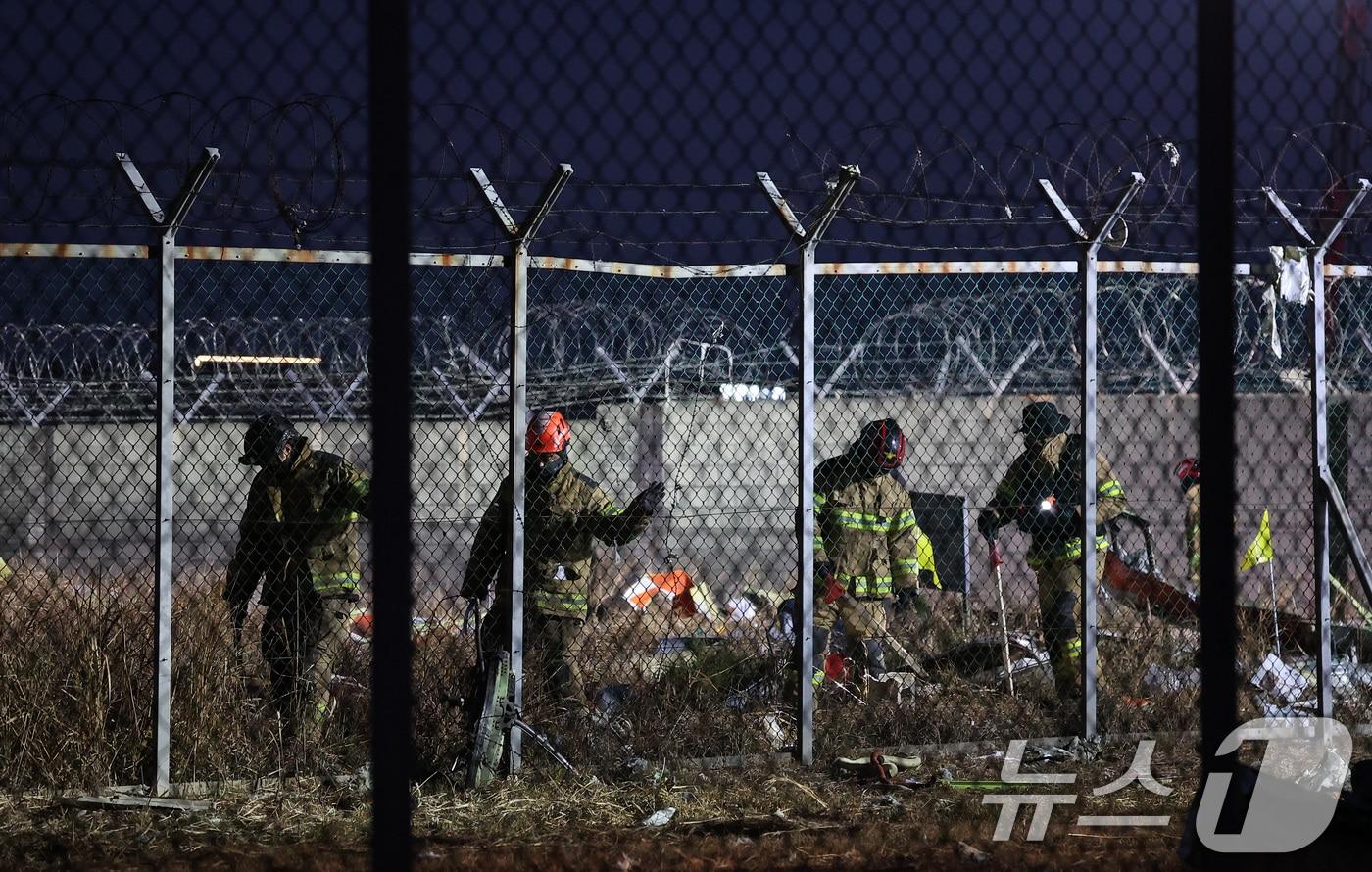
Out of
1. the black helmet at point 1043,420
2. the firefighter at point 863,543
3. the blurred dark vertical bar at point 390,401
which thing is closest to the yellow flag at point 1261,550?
the black helmet at point 1043,420

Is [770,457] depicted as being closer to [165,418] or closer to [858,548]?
[858,548]

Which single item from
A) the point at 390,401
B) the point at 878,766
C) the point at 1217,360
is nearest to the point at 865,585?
the point at 878,766

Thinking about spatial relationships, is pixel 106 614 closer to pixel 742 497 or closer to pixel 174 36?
pixel 174 36

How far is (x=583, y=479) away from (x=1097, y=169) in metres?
2.92

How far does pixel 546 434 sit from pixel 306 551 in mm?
1347

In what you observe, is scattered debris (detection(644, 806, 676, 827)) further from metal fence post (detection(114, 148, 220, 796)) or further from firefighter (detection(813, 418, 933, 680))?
firefighter (detection(813, 418, 933, 680))

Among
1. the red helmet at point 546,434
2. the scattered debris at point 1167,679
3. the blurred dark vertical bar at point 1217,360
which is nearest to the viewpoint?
the blurred dark vertical bar at point 1217,360

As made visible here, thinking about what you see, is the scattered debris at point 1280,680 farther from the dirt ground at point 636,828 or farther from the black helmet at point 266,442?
the black helmet at point 266,442

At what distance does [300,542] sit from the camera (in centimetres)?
672

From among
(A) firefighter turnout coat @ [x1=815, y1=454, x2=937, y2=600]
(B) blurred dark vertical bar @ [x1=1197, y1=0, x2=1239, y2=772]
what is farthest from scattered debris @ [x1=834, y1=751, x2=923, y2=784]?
(B) blurred dark vertical bar @ [x1=1197, y1=0, x2=1239, y2=772]

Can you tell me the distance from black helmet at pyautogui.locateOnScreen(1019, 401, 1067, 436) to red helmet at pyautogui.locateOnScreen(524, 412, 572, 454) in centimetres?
280

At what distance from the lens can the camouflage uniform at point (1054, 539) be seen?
24.7 feet

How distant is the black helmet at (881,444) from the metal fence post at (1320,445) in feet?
7.17

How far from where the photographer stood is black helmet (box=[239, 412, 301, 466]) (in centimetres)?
679
